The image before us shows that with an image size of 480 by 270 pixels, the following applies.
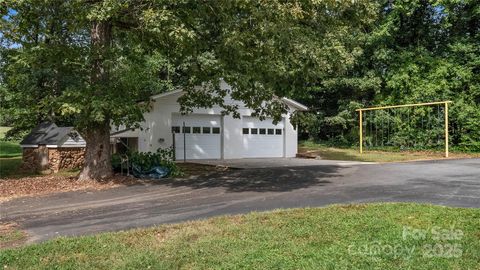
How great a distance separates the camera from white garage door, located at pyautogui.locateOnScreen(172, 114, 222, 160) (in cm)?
2161

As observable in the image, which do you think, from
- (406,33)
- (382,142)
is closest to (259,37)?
(382,142)

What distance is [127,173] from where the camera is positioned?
14703 mm

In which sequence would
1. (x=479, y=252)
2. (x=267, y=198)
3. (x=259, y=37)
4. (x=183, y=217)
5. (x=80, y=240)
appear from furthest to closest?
(x=259, y=37)
(x=267, y=198)
(x=183, y=217)
(x=80, y=240)
(x=479, y=252)

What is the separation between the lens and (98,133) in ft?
44.7

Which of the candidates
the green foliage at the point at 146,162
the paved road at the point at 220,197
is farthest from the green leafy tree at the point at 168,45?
the paved road at the point at 220,197

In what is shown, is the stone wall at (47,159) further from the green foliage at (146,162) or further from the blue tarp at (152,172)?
the blue tarp at (152,172)

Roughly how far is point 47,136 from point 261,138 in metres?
10.4

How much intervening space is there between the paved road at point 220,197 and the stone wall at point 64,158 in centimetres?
773

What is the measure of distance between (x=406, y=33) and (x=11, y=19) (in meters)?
24.0

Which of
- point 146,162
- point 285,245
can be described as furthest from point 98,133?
point 285,245

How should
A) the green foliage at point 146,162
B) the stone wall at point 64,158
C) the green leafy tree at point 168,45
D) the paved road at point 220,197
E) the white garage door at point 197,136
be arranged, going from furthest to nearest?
1. the white garage door at point 197,136
2. the stone wall at point 64,158
3. the green foliage at point 146,162
4. the green leafy tree at point 168,45
5. the paved road at point 220,197

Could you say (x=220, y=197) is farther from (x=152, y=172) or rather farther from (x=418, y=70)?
(x=418, y=70)

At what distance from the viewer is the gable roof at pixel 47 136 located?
18.6 m

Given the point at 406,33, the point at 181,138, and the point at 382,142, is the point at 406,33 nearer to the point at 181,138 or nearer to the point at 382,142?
the point at 382,142
